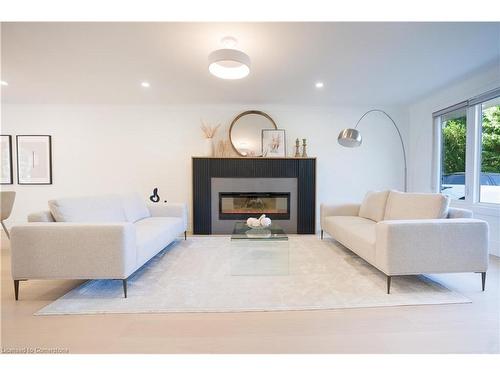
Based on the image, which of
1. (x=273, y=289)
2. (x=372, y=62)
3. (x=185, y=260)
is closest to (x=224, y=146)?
(x=185, y=260)

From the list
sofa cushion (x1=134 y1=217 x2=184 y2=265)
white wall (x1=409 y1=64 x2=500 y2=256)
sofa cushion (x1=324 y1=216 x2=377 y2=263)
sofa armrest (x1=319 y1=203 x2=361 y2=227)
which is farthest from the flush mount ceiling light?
white wall (x1=409 y1=64 x2=500 y2=256)

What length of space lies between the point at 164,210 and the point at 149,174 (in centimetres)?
127

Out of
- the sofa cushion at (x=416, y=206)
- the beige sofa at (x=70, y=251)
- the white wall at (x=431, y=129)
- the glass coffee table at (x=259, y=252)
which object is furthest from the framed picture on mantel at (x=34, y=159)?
the white wall at (x=431, y=129)

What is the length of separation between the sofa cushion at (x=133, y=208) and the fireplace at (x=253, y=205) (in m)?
1.32

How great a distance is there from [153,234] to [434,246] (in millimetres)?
2626

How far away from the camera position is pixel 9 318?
169 centimetres

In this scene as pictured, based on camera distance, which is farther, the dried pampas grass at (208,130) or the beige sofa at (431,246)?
the dried pampas grass at (208,130)

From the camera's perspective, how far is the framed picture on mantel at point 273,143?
4.46 metres

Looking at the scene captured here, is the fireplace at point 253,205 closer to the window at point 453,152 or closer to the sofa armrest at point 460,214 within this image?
the sofa armrest at point 460,214

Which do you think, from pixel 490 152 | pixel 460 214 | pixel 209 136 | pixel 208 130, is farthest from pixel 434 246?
pixel 208 130

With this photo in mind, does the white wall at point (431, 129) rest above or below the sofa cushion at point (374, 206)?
above

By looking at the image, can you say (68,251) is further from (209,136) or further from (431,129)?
(431,129)

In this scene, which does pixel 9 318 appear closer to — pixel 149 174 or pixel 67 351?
pixel 67 351
